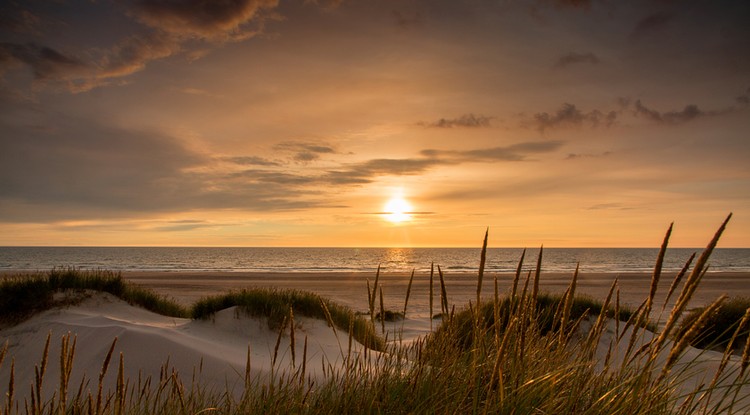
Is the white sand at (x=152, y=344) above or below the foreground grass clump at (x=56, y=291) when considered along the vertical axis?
below

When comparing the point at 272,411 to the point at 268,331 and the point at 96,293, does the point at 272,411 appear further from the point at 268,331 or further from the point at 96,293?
the point at 96,293

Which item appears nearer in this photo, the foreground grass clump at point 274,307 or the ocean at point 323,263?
the foreground grass clump at point 274,307

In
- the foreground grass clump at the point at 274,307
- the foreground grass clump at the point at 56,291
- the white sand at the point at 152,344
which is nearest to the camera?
the white sand at the point at 152,344

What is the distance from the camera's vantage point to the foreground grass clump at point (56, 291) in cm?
845

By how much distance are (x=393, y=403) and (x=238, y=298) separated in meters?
7.15

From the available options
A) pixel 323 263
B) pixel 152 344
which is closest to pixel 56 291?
pixel 152 344

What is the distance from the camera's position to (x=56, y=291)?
917 cm

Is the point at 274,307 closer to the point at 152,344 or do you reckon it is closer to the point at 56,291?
the point at 152,344

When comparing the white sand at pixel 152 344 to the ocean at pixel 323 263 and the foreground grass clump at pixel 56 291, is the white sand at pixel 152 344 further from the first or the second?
the ocean at pixel 323 263

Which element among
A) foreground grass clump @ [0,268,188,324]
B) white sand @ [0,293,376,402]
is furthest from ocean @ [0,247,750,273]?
white sand @ [0,293,376,402]

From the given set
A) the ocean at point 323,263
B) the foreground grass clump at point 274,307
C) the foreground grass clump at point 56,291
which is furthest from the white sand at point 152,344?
the ocean at point 323,263

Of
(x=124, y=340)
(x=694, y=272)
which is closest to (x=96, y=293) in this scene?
(x=124, y=340)

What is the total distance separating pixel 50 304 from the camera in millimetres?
8750

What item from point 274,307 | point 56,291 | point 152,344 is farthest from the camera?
point 56,291
